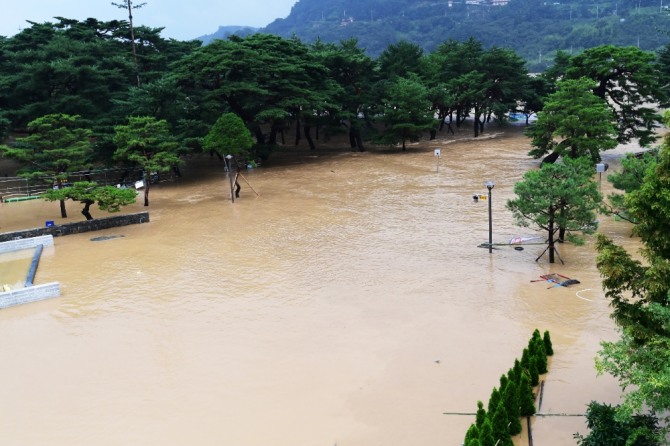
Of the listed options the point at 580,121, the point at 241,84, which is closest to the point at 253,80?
the point at 241,84

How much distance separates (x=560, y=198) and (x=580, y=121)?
50.9ft

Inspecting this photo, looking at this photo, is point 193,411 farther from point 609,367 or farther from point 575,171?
point 575,171

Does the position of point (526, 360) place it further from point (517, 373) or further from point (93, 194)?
point (93, 194)

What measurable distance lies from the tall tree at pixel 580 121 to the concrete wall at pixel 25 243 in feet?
87.8

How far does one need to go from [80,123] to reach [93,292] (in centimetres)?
1915

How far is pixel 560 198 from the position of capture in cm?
1969

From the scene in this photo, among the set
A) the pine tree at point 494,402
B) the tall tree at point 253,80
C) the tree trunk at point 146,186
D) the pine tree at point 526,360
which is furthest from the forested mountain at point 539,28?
the pine tree at point 494,402

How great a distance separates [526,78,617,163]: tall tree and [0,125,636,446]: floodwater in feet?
28.5

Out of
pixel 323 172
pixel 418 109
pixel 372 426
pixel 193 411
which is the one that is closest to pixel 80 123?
pixel 323 172

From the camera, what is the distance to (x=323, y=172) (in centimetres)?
3975

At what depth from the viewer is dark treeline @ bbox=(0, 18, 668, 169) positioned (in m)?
37.4

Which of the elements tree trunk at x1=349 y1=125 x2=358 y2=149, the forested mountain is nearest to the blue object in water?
tree trunk at x1=349 y1=125 x2=358 y2=149

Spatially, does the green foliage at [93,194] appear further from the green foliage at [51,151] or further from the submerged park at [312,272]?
the green foliage at [51,151]

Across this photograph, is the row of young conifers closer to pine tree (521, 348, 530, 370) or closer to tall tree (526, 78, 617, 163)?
pine tree (521, 348, 530, 370)
